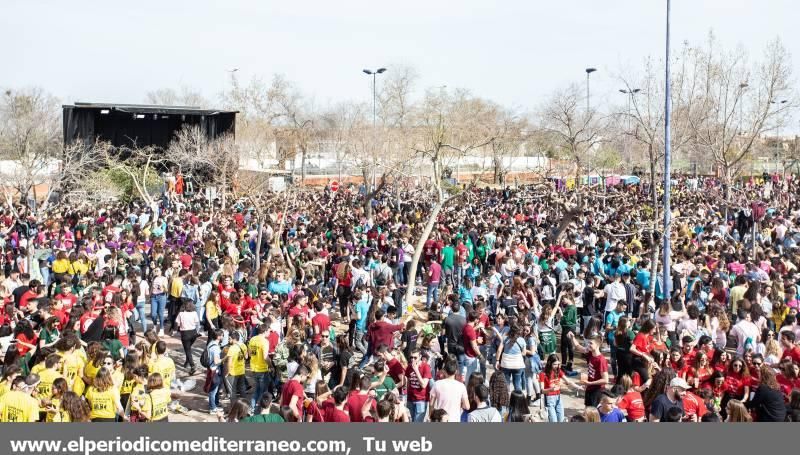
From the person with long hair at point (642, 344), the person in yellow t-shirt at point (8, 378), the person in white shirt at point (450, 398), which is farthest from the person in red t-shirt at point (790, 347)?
the person in yellow t-shirt at point (8, 378)

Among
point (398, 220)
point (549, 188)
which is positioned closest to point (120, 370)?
point (398, 220)

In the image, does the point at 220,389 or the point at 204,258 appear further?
the point at 204,258

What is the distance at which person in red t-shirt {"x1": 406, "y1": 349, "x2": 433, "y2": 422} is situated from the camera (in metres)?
8.52

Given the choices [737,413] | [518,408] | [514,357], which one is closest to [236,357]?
[514,357]

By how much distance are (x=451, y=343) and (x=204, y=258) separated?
8576 millimetres

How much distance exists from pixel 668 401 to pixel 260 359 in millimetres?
4603

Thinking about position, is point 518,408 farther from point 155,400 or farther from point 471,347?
point 155,400

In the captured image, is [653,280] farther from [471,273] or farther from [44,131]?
[44,131]

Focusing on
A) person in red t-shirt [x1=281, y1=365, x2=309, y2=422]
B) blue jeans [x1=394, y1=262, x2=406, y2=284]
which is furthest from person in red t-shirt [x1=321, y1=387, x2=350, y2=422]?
blue jeans [x1=394, y1=262, x2=406, y2=284]

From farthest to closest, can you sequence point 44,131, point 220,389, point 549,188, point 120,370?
point 44,131 → point 549,188 → point 220,389 → point 120,370

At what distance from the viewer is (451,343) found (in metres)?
10.1

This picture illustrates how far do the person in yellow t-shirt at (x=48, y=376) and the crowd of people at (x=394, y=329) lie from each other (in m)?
0.02

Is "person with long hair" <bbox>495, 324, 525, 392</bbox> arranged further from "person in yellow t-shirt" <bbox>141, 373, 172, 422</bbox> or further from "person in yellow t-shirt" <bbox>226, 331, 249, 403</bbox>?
"person in yellow t-shirt" <bbox>141, 373, 172, 422</bbox>

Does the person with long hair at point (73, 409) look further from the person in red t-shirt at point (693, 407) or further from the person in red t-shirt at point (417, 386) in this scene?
the person in red t-shirt at point (693, 407)
